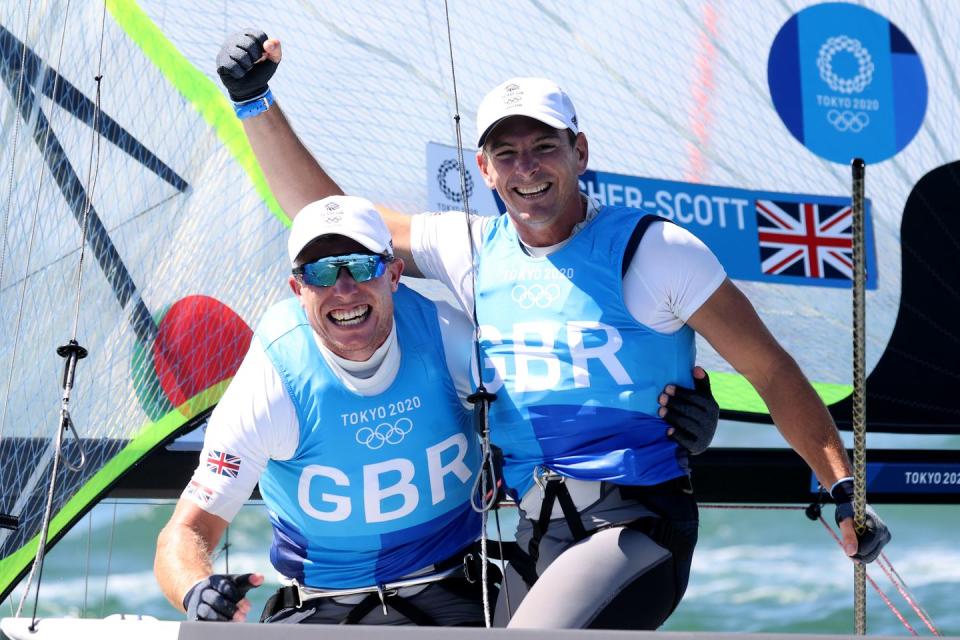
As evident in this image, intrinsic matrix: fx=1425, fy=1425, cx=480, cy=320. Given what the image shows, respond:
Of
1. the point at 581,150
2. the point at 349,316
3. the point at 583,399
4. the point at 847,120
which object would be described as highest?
the point at 847,120

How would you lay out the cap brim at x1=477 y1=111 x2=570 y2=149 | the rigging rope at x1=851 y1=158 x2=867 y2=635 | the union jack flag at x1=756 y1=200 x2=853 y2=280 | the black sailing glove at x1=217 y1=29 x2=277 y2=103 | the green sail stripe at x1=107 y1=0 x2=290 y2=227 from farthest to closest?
the union jack flag at x1=756 y1=200 x2=853 y2=280 < the green sail stripe at x1=107 y1=0 x2=290 y2=227 < the black sailing glove at x1=217 y1=29 x2=277 y2=103 < the cap brim at x1=477 y1=111 x2=570 y2=149 < the rigging rope at x1=851 y1=158 x2=867 y2=635

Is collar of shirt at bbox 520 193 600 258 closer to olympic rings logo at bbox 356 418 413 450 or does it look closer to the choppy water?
olympic rings logo at bbox 356 418 413 450

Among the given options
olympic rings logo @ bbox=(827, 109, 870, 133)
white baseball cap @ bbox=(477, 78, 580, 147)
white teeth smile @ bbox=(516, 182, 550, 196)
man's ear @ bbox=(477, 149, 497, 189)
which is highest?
olympic rings logo @ bbox=(827, 109, 870, 133)

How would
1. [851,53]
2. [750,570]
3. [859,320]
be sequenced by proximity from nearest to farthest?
1. [859,320]
2. [851,53]
3. [750,570]

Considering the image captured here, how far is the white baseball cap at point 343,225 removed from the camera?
188cm

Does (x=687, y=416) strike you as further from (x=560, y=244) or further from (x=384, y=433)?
(x=384, y=433)

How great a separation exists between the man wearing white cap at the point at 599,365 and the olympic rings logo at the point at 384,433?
0.40ft

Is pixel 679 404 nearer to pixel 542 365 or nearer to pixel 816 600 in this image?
pixel 542 365

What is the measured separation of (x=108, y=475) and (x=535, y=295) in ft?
3.35

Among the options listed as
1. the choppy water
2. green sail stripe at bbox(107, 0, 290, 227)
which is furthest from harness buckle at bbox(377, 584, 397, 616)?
the choppy water

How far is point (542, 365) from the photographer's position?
185 cm

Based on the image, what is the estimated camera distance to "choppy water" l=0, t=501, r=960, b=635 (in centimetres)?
334

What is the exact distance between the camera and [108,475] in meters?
2.53

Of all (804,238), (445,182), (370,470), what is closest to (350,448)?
(370,470)
